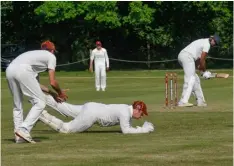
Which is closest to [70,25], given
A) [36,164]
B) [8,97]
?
[8,97]

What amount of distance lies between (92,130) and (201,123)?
97.7 inches

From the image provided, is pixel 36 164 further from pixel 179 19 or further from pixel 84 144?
pixel 179 19

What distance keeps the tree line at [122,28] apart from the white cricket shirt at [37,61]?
48204 mm

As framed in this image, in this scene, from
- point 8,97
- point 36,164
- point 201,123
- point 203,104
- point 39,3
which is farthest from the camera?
point 39,3

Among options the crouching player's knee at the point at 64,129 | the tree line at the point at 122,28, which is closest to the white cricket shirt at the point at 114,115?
the crouching player's knee at the point at 64,129

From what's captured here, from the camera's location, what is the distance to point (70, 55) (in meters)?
68.5

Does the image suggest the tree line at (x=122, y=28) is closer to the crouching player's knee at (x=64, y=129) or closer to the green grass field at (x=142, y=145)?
the green grass field at (x=142, y=145)

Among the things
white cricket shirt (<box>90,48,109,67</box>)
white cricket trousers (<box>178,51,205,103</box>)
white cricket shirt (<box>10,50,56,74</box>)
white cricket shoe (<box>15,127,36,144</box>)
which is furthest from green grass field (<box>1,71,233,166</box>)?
white cricket shirt (<box>90,48,109,67</box>)

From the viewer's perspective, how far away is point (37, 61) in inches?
571

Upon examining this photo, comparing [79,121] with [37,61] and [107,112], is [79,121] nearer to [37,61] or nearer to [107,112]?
[107,112]

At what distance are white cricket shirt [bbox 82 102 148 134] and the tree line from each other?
4708cm

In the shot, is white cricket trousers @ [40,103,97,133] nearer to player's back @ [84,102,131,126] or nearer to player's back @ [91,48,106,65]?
player's back @ [84,102,131,126]

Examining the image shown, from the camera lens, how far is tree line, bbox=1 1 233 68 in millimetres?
63875

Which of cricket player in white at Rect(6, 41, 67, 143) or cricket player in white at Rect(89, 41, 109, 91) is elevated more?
cricket player in white at Rect(6, 41, 67, 143)
